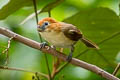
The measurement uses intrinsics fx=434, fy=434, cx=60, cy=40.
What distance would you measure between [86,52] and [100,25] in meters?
0.10

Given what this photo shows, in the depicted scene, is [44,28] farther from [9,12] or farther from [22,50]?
[22,50]

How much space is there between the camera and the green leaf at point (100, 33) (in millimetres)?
1429

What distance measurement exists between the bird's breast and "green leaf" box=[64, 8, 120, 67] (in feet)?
0.84

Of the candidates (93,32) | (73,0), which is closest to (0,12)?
(93,32)

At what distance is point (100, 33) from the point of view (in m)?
1.45

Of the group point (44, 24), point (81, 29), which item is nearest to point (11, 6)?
point (44, 24)

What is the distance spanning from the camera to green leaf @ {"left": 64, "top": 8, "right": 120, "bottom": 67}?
Answer: 1.43 metres

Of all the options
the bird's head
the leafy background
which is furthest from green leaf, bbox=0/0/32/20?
the bird's head

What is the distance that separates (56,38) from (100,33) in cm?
36

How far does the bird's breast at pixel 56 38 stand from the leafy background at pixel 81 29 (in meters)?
0.11

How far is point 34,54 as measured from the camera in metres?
1.78

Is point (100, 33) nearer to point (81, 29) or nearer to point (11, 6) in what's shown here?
point (81, 29)

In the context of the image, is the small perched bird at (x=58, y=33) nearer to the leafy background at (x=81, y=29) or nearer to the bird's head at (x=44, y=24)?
the bird's head at (x=44, y=24)

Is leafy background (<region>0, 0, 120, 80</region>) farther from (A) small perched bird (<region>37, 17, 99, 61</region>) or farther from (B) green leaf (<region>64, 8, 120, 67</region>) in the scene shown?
(A) small perched bird (<region>37, 17, 99, 61</region>)
